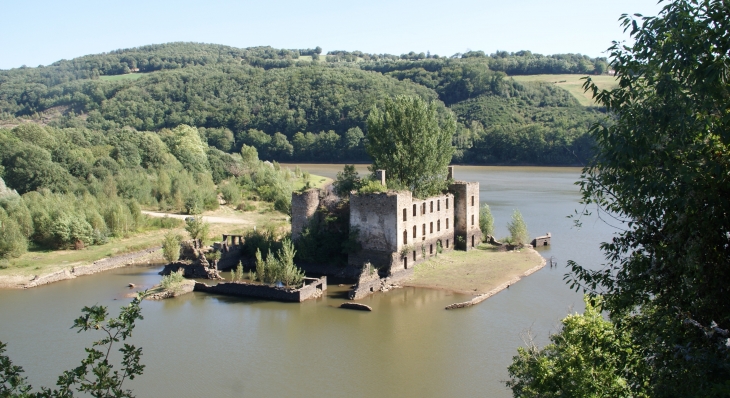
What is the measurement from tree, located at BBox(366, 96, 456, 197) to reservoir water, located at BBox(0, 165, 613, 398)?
316 inches

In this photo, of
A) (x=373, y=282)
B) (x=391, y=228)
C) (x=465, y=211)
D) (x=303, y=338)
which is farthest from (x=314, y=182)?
(x=303, y=338)

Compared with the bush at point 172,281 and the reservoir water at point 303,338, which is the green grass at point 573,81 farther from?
the bush at point 172,281

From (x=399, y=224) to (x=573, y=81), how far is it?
306 ft

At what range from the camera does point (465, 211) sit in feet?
122

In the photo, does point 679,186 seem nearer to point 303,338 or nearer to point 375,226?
point 303,338

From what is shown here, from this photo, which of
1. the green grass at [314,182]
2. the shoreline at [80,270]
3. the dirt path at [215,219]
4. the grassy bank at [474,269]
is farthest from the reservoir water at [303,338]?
the green grass at [314,182]

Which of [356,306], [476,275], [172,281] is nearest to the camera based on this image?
[356,306]

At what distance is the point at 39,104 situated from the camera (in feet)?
351

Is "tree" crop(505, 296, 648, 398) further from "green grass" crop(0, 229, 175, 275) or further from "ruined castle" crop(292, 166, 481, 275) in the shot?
"green grass" crop(0, 229, 175, 275)

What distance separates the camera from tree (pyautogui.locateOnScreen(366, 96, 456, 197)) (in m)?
36.4

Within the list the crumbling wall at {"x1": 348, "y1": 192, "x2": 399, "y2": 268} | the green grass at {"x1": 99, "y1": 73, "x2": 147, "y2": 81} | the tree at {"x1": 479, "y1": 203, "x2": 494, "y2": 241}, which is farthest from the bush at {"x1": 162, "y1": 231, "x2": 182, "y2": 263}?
the green grass at {"x1": 99, "y1": 73, "x2": 147, "y2": 81}

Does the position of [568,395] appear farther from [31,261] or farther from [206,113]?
[206,113]

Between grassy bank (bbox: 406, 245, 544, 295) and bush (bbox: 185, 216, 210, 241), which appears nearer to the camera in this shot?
grassy bank (bbox: 406, 245, 544, 295)

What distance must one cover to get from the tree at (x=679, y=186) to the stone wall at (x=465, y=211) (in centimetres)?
2725
